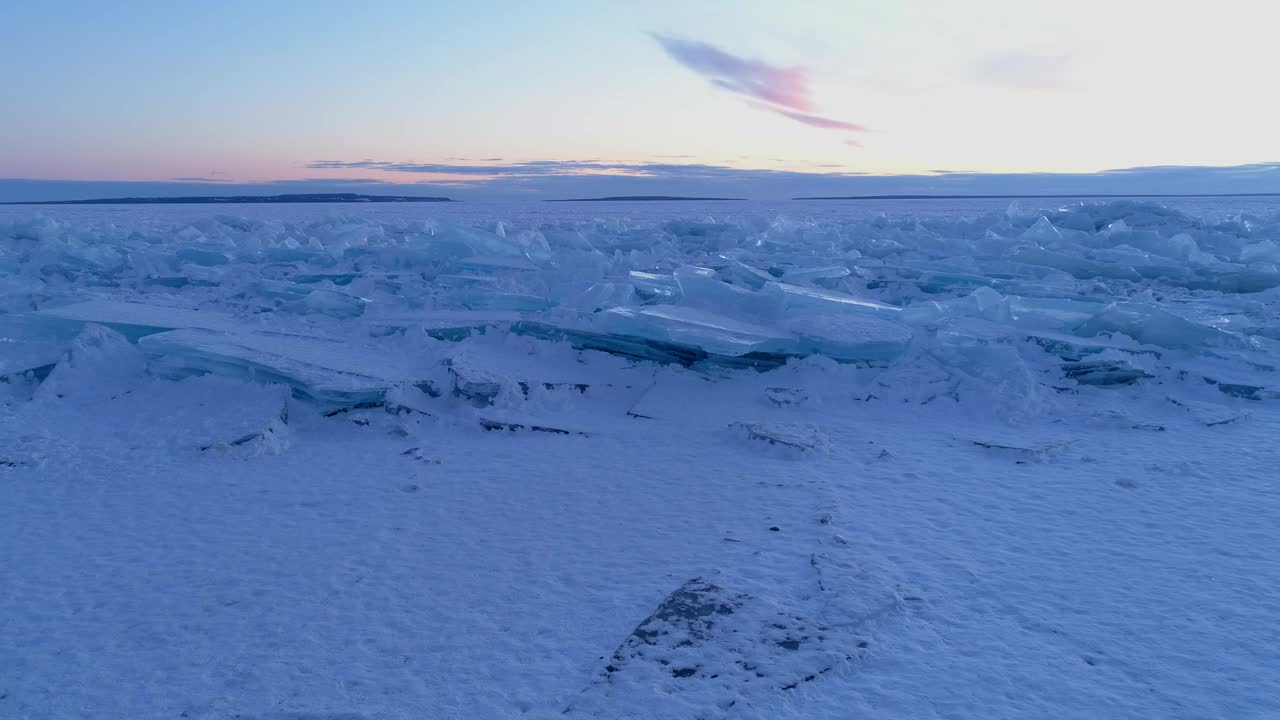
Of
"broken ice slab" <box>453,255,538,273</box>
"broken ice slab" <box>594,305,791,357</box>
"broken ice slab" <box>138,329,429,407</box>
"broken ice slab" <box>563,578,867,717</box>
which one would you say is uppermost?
"broken ice slab" <box>453,255,538,273</box>

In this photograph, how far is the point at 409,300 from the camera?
7695 millimetres

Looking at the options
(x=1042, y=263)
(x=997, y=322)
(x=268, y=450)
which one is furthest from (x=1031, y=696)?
(x=1042, y=263)

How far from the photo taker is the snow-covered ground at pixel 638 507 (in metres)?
2.17

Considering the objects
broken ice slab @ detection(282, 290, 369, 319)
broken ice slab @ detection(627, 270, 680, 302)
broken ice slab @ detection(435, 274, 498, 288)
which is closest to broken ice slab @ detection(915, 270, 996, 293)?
broken ice slab @ detection(627, 270, 680, 302)

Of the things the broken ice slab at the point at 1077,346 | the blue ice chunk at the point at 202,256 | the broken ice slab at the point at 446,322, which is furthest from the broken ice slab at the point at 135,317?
the broken ice slab at the point at 1077,346

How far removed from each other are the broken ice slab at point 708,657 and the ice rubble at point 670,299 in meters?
2.75

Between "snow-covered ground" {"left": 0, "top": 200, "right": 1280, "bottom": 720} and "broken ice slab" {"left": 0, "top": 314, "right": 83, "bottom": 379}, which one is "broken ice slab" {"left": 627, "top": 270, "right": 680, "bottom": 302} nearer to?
"snow-covered ground" {"left": 0, "top": 200, "right": 1280, "bottom": 720}

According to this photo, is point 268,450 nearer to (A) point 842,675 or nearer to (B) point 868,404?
(A) point 842,675

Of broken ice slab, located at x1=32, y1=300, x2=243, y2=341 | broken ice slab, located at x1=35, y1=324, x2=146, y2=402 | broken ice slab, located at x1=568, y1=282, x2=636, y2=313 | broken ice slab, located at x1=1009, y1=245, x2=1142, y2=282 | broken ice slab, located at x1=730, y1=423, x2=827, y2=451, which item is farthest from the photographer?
broken ice slab, located at x1=1009, y1=245, x2=1142, y2=282

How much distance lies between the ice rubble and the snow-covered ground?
0.16ft

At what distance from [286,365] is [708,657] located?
345 cm

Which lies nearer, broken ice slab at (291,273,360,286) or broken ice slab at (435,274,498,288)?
broken ice slab at (435,274,498,288)

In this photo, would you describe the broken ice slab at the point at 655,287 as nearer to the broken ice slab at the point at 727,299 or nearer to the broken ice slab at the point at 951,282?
the broken ice slab at the point at 727,299

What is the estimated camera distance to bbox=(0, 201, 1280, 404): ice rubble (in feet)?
17.6
